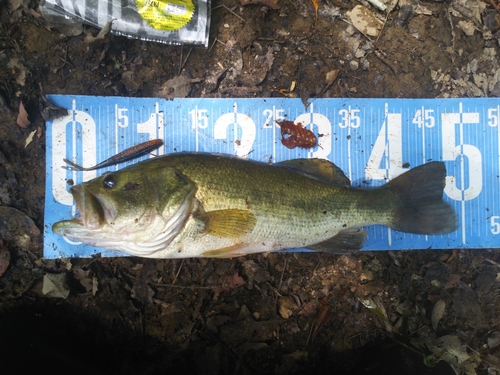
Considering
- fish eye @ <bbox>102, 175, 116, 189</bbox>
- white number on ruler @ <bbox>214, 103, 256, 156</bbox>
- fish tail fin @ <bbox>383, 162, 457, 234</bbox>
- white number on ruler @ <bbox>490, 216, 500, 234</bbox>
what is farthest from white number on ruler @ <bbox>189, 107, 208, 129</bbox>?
white number on ruler @ <bbox>490, 216, 500, 234</bbox>

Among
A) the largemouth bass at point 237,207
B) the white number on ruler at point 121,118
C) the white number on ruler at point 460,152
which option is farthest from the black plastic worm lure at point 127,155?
the white number on ruler at point 460,152

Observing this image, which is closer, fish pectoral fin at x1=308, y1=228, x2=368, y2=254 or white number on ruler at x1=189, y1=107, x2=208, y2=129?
fish pectoral fin at x1=308, y1=228, x2=368, y2=254

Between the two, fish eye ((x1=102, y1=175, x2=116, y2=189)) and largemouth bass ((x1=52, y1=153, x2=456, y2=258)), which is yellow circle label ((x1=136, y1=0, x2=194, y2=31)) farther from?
fish eye ((x1=102, y1=175, x2=116, y2=189))

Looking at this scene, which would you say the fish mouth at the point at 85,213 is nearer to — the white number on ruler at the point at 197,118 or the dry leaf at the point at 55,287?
the dry leaf at the point at 55,287

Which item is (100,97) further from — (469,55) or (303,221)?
(469,55)

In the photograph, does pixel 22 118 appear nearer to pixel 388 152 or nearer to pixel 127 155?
pixel 127 155

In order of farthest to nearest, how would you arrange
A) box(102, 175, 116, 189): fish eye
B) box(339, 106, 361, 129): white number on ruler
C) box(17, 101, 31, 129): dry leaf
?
box(339, 106, 361, 129): white number on ruler < box(17, 101, 31, 129): dry leaf < box(102, 175, 116, 189): fish eye

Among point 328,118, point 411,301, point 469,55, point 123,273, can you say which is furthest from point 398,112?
point 123,273
